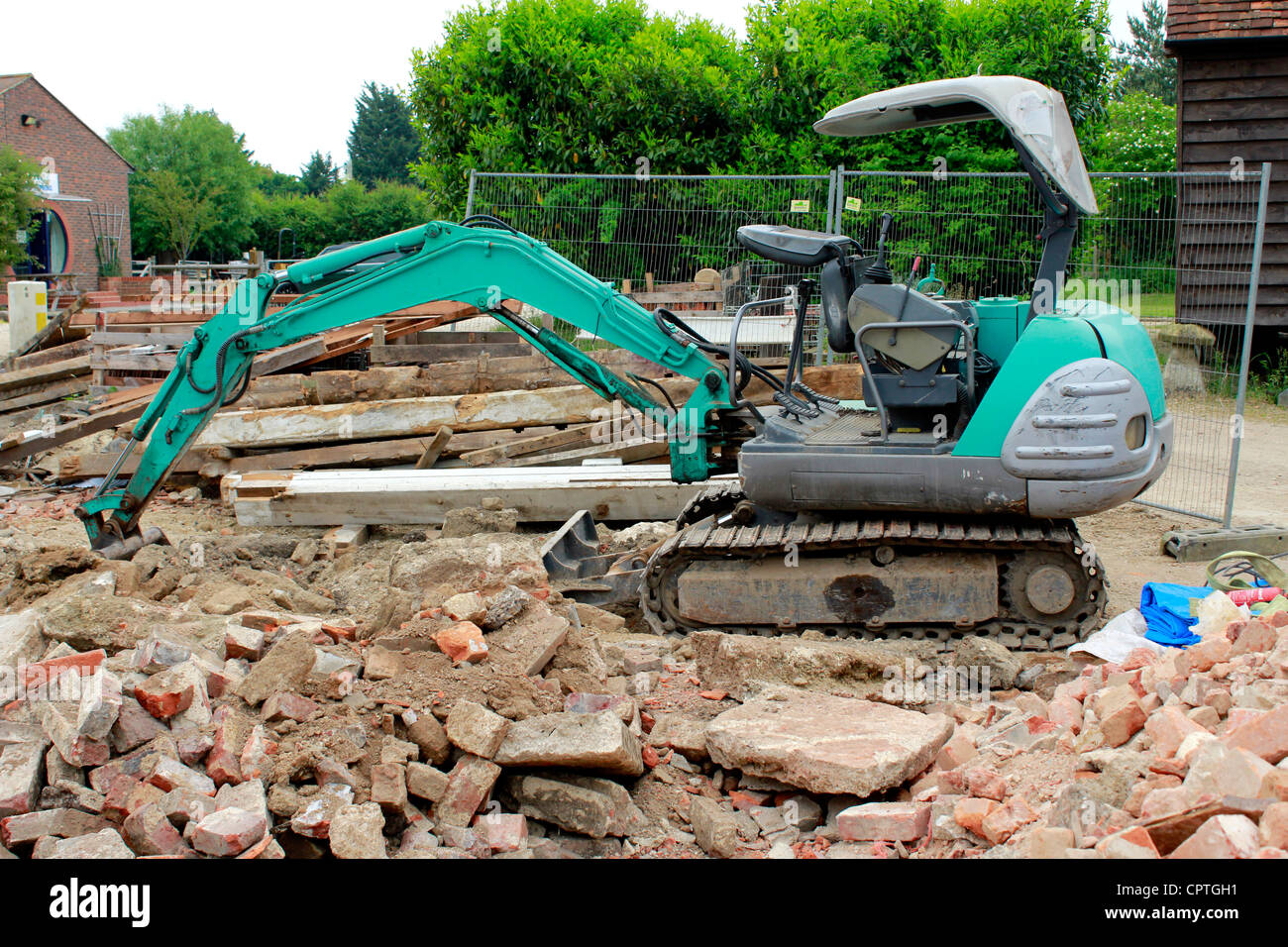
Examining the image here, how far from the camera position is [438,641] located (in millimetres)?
4434

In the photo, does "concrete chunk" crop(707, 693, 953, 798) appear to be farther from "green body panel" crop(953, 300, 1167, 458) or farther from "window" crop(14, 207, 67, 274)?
"window" crop(14, 207, 67, 274)

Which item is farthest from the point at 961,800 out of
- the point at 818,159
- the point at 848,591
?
the point at 818,159

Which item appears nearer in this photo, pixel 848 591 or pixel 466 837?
pixel 466 837

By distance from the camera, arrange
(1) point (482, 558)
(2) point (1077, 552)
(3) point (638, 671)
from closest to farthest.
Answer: (3) point (638, 671), (2) point (1077, 552), (1) point (482, 558)

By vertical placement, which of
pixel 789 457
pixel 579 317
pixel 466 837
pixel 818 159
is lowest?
pixel 466 837

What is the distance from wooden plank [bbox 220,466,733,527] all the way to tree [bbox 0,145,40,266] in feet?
77.6

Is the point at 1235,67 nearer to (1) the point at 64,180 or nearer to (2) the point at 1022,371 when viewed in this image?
(2) the point at 1022,371

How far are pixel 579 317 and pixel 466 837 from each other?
323 centimetres

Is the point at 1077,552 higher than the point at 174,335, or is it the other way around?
the point at 174,335

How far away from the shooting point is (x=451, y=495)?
7715 mm

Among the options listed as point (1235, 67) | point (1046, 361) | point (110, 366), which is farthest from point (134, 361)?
point (1235, 67)

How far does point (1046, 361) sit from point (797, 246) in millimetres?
1332

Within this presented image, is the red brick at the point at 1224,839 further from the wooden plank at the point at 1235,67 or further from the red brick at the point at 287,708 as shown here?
the wooden plank at the point at 1235,67

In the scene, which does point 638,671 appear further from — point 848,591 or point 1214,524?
point 1214,524
